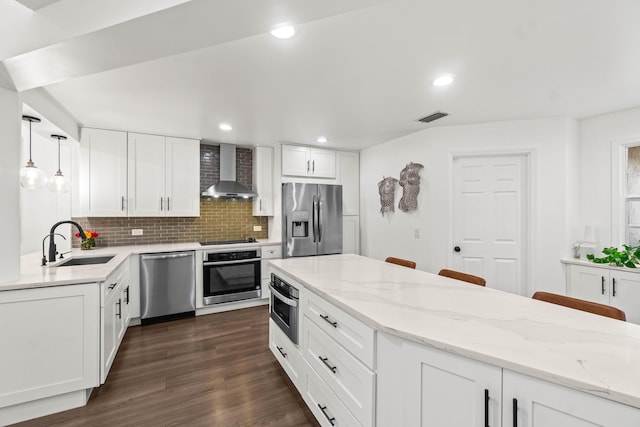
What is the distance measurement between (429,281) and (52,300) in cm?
259

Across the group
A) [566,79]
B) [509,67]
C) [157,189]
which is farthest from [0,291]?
[566,79]

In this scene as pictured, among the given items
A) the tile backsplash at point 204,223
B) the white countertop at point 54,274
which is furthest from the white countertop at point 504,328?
the tile backsplash at point 204,223

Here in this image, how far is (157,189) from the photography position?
3.72 metres

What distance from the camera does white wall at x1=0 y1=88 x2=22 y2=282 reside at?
1.84 meters

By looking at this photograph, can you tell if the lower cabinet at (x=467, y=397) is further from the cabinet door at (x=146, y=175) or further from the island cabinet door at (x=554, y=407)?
the cabinet door at (x=146, y=175)

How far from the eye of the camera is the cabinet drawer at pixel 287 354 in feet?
6.40

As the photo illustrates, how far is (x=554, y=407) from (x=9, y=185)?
10.3ft

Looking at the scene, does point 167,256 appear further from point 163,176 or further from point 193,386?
point 193,386

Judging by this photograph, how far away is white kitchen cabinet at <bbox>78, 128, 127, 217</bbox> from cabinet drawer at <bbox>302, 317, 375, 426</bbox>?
315cm

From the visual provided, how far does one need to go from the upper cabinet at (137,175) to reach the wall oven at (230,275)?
78cm

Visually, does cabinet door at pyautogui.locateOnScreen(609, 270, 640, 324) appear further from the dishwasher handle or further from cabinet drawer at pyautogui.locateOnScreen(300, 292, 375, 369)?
the dishwasher handle

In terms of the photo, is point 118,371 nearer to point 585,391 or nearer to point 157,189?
point 157,189

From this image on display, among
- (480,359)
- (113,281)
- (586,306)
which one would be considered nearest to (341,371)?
(480,359)

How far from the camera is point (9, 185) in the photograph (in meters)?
1.88
